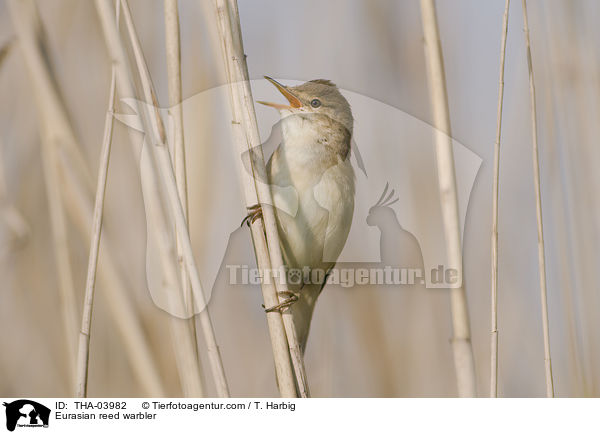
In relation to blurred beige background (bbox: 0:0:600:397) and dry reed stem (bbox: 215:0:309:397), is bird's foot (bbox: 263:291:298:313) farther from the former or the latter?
blurred beige background (bbox: 0:0:600:397)

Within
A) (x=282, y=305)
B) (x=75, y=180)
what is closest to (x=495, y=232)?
(x=282, y=305)

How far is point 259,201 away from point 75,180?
55cm

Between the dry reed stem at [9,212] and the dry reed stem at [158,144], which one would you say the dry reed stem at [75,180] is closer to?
the dry reed stem at [9,212]

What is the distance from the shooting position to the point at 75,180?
52.8 inches

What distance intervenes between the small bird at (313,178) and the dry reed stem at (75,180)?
1.25ft

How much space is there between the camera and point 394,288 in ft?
4.67

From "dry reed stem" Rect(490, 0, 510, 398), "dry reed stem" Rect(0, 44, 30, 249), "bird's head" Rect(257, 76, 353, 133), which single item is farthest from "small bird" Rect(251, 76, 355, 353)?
"dry reed stem" Rect(0, 44, 30, 249)

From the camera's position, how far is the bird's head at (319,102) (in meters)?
1.30

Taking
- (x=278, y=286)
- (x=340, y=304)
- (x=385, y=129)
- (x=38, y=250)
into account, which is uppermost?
(x=385, y=129)

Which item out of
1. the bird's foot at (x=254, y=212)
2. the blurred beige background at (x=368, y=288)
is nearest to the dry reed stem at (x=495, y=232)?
the blurred beige background at (x=368, y=288)

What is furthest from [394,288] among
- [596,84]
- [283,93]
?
[596,84]

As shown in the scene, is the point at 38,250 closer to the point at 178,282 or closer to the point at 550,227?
the point at 178,282
